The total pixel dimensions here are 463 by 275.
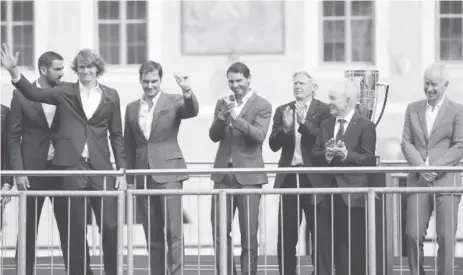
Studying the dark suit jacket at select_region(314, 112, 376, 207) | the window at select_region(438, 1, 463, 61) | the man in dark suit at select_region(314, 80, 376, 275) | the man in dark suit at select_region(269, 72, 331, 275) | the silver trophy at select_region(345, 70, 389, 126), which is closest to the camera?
the man in dark suit at select_region(314, 80, 376, 275)

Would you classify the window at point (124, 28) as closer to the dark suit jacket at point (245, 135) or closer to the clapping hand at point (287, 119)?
the dark suit jacket at point (245, 135)

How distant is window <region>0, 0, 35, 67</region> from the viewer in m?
19.8

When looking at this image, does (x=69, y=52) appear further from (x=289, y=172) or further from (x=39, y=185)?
(x=289, y=172)

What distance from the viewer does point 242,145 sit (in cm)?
1309

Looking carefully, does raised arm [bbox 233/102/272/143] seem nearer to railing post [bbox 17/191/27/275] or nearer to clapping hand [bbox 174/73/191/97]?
clapping hand [bbox 174/73/191/97]

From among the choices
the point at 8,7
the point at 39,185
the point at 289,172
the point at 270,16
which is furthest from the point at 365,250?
the point at 8,7

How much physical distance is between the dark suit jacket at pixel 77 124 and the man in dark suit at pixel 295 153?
142 cm

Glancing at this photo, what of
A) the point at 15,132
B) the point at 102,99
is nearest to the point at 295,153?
the point at 102,99

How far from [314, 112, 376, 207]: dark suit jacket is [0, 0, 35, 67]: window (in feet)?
26.3

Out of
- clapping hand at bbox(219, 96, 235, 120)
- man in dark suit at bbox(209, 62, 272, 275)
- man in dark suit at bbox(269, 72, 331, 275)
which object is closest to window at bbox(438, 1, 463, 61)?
man in dark suit at bbox(269, 72, 331, 275)

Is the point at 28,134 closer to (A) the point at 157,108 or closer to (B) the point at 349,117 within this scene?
(A) the point at 157,108

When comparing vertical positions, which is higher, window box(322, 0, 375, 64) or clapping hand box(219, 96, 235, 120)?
window box(322, 0, 375, 64)

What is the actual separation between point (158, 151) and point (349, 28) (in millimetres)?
7274

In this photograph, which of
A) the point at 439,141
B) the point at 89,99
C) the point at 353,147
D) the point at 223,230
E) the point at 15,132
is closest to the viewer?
the point at 223,230
